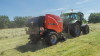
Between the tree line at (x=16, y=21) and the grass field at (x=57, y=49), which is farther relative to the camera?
the tree line at (x=16, y=21)

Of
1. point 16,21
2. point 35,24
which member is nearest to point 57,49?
point 35,24

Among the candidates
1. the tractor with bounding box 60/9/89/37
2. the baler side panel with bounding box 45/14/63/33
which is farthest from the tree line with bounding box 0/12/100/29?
the baler side panel with bounding box 45/14/63/33

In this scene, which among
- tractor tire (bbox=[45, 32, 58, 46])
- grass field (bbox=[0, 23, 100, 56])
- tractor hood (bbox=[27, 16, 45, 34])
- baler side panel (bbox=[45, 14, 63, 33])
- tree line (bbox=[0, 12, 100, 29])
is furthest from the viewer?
tree line (bbox=[0, 12, 100, 29])

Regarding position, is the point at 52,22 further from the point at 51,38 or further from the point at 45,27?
the point at 51,38

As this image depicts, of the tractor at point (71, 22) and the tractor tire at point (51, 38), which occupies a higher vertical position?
the tractor at point (71, 22)

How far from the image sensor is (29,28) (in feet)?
18.6

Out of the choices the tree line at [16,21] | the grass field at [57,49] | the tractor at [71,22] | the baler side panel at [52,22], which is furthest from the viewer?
the tree line at [16,21]

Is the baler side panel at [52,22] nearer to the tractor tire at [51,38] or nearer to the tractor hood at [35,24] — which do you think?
the tractor hood at [35,24]

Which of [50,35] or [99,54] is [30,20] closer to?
[50,35]

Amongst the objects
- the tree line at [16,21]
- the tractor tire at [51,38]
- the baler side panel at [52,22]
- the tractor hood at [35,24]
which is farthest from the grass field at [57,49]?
the tree line at [16,21]

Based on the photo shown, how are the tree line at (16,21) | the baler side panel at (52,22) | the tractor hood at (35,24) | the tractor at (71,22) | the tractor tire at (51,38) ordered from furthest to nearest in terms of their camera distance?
1. the tree line at (16,21)
2. the tractor at (71,22)
3. the baler side panel at (52,22)
4. the tractor hood at (35,24)
5. the tractor tire at (51,38)

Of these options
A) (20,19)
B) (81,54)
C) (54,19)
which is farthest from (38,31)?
(20,19)

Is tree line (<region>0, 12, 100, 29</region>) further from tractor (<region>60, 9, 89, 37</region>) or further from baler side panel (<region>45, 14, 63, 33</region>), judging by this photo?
baler side panel (<region>45, 14, 63, 33</region>)

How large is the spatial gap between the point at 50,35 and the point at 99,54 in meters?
2.83
